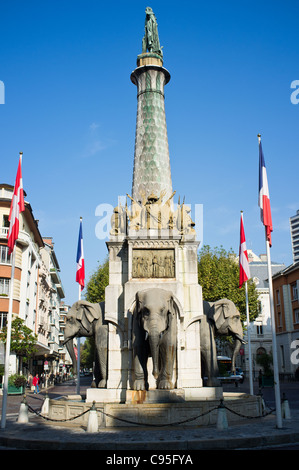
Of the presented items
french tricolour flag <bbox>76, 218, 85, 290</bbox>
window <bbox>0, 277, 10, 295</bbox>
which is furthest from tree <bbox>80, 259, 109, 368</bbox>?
french tricolour flag <bbox>76, 218, 85, 290</bbox>

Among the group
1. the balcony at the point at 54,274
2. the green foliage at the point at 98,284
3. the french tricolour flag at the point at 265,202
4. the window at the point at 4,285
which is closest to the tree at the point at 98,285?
the green foliage at the point at 98,284

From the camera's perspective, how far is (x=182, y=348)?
1566cm

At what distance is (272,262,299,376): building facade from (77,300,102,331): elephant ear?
133ft

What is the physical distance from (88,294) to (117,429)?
99.3 feet

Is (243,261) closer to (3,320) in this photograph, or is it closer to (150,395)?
(150,395)

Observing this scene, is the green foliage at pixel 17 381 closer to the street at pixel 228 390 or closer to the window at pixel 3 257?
the street at pixel 228 390

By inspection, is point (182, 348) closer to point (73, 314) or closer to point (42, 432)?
point (73, 314)

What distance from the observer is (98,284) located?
41594 millimetres

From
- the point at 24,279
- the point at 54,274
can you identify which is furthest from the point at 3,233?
the point at 54,274

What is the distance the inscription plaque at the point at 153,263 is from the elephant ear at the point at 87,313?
227cm

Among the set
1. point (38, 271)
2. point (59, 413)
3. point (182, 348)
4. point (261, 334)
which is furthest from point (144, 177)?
point (261, 334)

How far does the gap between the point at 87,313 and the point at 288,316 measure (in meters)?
43.4

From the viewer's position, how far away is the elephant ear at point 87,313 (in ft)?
55.2
